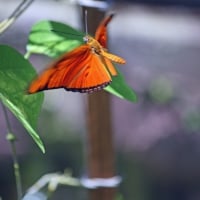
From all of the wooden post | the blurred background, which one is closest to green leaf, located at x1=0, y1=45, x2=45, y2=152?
the wooden post

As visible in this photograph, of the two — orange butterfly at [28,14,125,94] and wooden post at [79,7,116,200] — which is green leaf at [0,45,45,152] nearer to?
orange butterfly at [28,14,125,94]

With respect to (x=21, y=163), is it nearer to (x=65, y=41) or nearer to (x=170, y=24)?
(x=170, y=24)

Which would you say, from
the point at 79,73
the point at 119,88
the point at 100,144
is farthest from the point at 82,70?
the point at 100,144

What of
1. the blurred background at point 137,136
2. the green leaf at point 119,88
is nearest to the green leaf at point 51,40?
the green leaf at point 119,88

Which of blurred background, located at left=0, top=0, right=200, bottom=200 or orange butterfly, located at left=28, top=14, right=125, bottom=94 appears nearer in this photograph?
orange butterfly, located at left=28, top=14, right=125, bottom=94

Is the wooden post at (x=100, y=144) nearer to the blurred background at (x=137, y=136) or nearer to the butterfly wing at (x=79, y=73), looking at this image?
the butterfly wing at (x=79, y=73)
